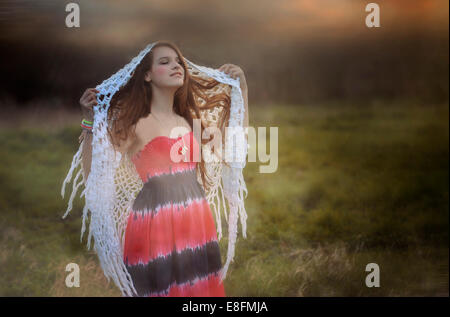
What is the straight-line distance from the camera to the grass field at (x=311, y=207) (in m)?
1.81

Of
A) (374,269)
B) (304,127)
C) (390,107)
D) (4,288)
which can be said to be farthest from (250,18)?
(4,288)

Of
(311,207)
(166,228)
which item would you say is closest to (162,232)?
(166,228)

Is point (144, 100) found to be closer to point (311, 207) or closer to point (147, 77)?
point (147, 77)

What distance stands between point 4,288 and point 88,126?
0.87m

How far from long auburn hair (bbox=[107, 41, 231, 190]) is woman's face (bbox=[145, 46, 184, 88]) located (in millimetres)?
16

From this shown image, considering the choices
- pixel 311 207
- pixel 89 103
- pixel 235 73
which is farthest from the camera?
pixel 311 207

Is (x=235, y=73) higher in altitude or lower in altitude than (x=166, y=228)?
higher

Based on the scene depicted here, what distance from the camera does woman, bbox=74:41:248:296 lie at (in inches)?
58.9

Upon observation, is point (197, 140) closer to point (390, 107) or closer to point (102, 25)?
point (102, 25)

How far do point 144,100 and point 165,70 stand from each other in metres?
0.13

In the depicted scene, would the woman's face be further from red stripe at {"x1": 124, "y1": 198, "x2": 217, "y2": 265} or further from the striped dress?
red stripe at {"x1": 124, "y1": 198, "x2": 217, "y2": 265}

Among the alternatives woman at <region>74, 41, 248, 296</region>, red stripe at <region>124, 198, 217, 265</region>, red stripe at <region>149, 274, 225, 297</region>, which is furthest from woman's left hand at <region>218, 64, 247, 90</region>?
red stripe at <region>149, 274, 225, 297</region>

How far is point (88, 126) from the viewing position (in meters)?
1.46

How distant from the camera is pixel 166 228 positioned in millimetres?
1494
